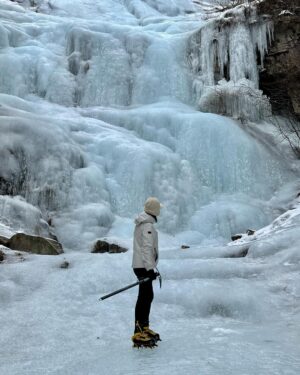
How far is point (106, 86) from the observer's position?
15.1 m

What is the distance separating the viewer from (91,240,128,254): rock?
8.12 metres

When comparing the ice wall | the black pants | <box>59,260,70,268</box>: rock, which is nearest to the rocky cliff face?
the ice wall

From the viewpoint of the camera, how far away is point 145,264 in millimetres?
3662

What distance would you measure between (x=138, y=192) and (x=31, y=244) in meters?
3.94

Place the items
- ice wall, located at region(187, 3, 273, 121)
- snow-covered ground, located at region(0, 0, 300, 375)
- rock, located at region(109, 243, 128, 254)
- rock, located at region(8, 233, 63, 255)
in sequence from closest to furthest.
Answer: snow-covered ground, located at region(0, 0, 300, 375), rock, located at region(8, 233, 63, 255), rock, located at region(109, 243, 128, 254), ice wall, located at region(187, 3, 273, 121)

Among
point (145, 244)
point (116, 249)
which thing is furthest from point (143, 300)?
point (116, 249)

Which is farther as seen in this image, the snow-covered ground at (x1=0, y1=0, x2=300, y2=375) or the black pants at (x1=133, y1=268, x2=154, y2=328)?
the snow-covered ground at (x1=0, y1=0, x2=300, y2=375)

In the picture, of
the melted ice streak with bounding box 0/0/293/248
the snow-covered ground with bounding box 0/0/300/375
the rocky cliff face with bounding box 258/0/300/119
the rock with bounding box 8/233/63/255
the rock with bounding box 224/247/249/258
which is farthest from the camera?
the rocky cliff face with bounding box 258/0/300/119

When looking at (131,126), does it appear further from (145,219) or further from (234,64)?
(145,219)

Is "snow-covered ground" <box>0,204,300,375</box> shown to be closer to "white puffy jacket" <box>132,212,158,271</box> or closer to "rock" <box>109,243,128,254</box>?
"white puffy jacket" <box>132,212,158,271</box>

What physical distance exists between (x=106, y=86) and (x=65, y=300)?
35.3 feet

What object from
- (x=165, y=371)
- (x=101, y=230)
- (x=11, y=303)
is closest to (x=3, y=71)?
(x=101, y=230)

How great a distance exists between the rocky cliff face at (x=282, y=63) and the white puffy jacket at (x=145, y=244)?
10.9 m

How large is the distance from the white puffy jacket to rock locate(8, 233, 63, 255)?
3.84m
